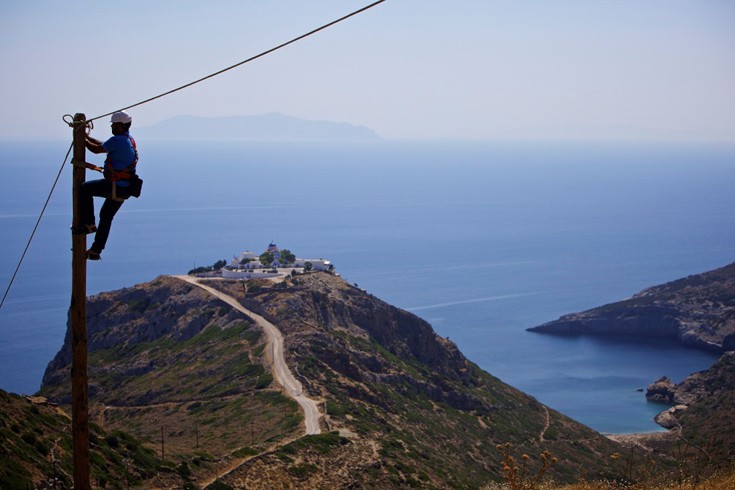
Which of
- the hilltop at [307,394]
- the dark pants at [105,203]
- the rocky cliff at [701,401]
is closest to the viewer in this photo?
the dark pants at [105,203]

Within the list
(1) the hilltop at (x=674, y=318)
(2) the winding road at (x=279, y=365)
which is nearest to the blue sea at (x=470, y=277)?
(1) the hilltop at (x=674, y=318)

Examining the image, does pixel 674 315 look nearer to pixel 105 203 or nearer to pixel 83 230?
pixel 105 203

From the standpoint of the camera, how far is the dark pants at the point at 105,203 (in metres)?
8.70

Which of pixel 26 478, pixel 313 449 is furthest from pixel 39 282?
pixel 26 478

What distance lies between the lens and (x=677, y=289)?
12162 centimetres

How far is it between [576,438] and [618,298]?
84555 mm

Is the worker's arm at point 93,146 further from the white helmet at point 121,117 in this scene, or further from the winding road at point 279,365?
the winding road at point 279,365

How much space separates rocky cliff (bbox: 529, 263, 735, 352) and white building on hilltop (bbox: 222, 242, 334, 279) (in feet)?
169

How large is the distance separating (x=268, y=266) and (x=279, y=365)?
86.2 feet

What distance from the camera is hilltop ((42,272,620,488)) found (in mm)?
31234

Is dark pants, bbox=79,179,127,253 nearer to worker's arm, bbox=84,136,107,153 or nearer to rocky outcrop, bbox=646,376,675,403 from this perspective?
worker's arm, bbox=84,136,107,153

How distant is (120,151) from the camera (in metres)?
8.76

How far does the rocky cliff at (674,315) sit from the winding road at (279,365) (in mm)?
66795

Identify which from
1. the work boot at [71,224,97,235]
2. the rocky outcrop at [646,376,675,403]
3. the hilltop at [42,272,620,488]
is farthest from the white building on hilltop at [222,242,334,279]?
the work boot at [71,224,97,235]
